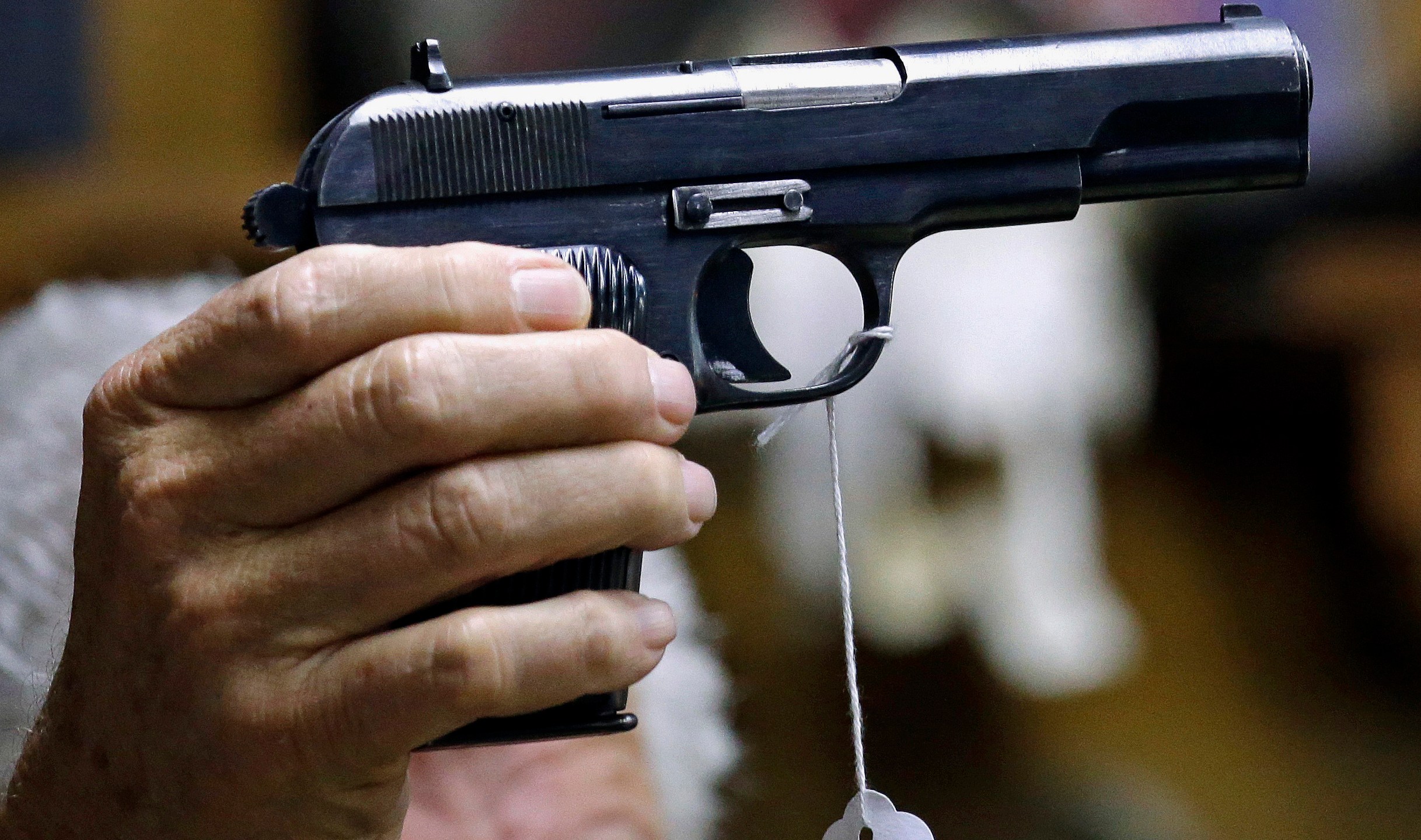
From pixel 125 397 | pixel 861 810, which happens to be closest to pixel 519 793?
pixel 861 810

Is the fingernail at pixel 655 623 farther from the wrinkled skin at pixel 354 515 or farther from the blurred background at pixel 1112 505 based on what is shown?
the blurred background at pixel 1112 505

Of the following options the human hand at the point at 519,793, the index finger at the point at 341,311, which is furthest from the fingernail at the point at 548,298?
the human hand at the point at 519,793

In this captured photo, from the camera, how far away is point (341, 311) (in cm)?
38

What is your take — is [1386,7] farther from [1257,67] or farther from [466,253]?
[466,253]

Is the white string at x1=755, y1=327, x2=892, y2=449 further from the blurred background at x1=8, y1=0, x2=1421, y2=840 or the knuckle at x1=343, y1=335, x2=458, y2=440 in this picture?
the blurred background at x1=8, y1=0, x2=1421, y2=840

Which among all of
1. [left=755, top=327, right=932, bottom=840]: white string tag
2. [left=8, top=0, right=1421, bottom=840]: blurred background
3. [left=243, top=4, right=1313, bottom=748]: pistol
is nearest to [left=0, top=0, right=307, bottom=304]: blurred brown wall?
[left=8, top=0, right=1421, bottom=840]: blurred background

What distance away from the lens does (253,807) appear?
16.1 inches

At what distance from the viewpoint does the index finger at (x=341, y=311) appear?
1.23ft

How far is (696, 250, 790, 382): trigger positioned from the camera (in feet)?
1.58

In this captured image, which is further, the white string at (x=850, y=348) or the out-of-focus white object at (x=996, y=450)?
the out-of-focus white object at (x=996, y=450)

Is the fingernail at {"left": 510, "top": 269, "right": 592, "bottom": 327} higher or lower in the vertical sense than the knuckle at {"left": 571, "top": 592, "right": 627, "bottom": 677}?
higher

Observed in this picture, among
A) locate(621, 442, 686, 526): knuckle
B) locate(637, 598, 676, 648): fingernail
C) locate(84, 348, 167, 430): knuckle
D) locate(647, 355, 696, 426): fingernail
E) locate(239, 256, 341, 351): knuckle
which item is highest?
locate(239, 256, 341, 351): knuckle

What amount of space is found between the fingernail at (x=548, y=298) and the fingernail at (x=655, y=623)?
116 millimetres

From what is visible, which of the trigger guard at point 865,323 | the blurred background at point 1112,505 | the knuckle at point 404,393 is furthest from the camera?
the blurred background at point 1112,505
